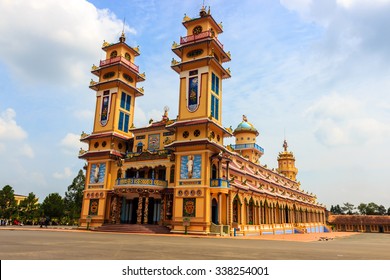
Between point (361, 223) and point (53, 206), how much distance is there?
76.3 m

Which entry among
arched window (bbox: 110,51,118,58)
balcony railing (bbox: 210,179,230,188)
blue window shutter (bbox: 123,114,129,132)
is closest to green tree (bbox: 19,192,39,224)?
blue window shutter (bbox: 123,114,129,132)

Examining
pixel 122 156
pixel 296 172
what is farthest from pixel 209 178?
pixel 296 172

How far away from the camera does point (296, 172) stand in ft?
260

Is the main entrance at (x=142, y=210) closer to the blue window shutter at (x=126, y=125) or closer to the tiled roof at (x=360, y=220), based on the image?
the blue window shutter at (x=126, y=125)

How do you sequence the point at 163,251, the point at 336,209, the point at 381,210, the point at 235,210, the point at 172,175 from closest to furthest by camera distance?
the point at 163,251, the point at 172,175, the point at 235,210, the point at 381,210, the point at 336,209

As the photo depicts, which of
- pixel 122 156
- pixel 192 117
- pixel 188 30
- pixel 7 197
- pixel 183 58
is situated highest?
pixel 188 30

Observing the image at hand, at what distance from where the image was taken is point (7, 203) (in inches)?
2327

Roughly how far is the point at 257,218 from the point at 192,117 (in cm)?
1637

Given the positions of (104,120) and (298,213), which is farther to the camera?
(298,213)

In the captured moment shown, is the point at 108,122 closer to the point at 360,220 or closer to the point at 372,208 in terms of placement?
the point at 360,220

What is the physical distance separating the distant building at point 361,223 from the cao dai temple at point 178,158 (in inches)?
1885

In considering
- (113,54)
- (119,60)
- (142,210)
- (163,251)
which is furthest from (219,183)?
(113,54)

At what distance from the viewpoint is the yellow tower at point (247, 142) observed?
195 ft
